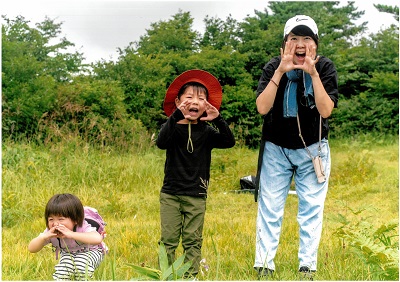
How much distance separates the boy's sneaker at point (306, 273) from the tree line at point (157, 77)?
17.1 ft

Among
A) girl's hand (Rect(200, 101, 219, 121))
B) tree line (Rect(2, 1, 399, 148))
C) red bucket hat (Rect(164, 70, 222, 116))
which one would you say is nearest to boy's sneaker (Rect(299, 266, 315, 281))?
girl's hand (Rect(200, 101, 219, 121))

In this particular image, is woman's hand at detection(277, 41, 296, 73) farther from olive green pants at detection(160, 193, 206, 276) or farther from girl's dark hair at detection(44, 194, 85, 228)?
girl's dark hair at detection(44, 194, 85, 228)

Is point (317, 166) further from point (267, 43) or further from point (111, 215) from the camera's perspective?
point (267, 43)

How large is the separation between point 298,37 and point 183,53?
29.1 ft

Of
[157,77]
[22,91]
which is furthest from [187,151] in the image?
[157,77]

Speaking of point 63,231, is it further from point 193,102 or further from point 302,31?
point 302,31

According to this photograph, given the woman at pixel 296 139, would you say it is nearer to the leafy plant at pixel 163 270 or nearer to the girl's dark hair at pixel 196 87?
the girl's dark hair at pixel 196 87

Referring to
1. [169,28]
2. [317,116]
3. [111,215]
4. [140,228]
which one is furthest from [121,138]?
[317,116]

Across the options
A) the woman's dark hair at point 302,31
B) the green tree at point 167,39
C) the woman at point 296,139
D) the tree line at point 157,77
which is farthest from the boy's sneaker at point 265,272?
the green tree at point 167,39

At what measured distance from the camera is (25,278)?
10.4 ft

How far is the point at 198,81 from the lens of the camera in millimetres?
3465

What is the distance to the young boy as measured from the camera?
335 centimetres

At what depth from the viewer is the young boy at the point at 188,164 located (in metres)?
3.35

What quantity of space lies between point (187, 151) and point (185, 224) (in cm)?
46
